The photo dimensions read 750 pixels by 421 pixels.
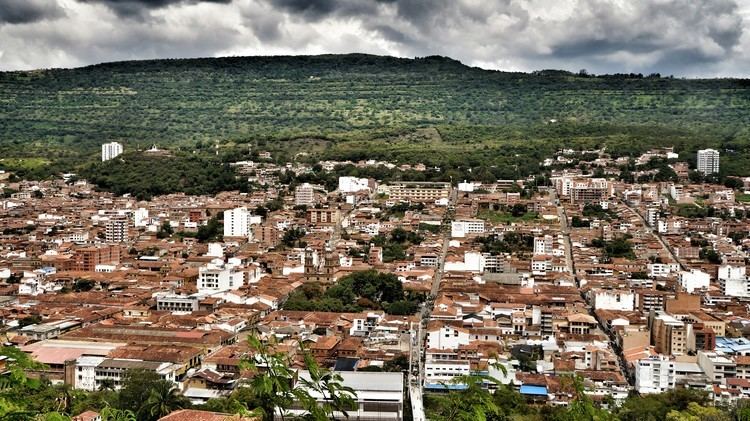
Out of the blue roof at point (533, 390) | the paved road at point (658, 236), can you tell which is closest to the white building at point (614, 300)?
the paved road at point (658, 236)

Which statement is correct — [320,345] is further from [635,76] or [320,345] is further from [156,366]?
[635,76]

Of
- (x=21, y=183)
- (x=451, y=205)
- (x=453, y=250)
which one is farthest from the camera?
(x=21, y=183)

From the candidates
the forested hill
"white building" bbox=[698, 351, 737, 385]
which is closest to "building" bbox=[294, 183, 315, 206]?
the forested hill

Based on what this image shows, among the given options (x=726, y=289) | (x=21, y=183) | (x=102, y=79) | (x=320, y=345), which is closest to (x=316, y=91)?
(x=102, y=79)

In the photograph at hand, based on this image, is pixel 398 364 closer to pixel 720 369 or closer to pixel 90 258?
pixel 720 369

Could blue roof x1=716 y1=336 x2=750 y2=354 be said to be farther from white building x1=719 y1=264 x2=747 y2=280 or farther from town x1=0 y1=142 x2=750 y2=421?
Result: white building x1=719 y1=264 x2=747 y2=280

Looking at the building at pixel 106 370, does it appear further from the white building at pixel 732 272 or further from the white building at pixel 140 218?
the white building at pixel 140 218
